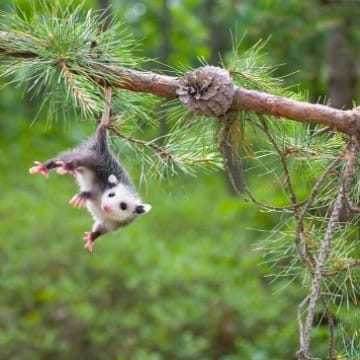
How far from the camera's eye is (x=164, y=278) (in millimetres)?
5059

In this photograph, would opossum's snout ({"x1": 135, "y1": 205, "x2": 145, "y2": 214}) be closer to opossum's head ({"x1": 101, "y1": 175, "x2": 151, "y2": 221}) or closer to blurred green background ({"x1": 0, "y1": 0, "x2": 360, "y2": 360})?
opossum's head ({"x1": 101, "y1": 175, "x2": 151, "y2": 221})

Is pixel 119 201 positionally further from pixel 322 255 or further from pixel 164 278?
pixel 164 278

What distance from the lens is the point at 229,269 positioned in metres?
5.25

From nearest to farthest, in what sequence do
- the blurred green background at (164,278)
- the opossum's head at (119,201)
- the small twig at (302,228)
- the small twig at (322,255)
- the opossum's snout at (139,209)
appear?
the small twig at (322,255)
the small twig at (302,228)
the opossum's head at (119,201)
the opossum's snout at (139,209)
the blurred green background at (164,278)

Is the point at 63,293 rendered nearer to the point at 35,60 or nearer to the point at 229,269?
the point at 229,269

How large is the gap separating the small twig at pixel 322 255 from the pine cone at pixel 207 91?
10.7 inches

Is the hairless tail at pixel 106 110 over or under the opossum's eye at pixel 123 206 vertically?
over

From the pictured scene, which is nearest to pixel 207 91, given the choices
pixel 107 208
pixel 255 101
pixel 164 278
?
pixel 255 101

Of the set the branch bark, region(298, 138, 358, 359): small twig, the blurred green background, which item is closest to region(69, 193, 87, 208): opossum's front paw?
the branch bark

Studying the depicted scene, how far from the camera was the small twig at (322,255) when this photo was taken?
1.50 meters

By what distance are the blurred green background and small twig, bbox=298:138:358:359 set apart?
2391 mm

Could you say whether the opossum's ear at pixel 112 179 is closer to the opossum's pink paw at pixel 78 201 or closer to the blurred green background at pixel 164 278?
the opossum's pink paw at pixel 78 201

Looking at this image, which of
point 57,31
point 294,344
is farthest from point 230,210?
point 57,31

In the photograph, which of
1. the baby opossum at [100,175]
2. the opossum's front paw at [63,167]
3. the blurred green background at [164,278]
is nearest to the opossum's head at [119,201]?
the baby opossum at [100,175]
